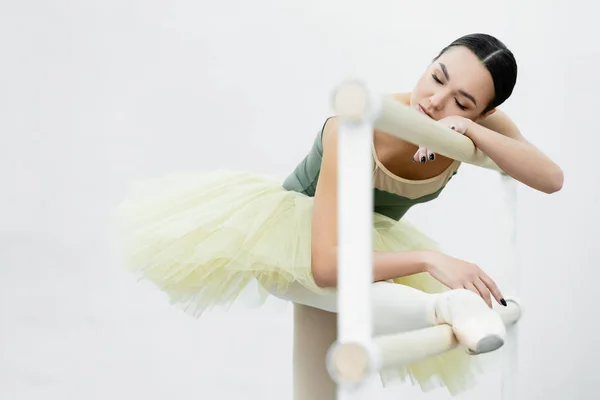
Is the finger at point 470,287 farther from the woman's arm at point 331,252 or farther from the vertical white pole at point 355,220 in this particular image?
the vertical white pole at point 355,220

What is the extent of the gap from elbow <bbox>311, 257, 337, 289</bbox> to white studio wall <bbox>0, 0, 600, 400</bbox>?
119 cm

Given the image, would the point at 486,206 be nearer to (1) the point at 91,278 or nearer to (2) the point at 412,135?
(1) the point at 91,278

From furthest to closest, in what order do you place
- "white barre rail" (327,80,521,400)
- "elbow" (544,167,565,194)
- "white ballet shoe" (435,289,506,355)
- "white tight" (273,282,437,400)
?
"white tight" (273,282,437,400), "elbow" (544,167,565,194), "white ballet shoe" (435,289,506,355), "white barre rail" (327,80,521,400)

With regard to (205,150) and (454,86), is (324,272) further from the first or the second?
(205,150)

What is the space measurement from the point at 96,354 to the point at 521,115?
1.32 metres

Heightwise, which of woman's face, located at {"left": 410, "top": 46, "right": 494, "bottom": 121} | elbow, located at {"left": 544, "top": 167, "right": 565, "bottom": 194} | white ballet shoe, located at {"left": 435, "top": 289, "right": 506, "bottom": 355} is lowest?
white ballet shoe, located at {"left": 435, "top": 289, "right": 506, "bottom": 355}

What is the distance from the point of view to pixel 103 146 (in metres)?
2.12

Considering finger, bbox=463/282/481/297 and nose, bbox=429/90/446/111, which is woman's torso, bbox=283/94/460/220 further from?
finger, bbox=463/282/481/297

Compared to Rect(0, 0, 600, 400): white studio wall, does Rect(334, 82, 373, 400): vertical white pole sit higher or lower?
lower

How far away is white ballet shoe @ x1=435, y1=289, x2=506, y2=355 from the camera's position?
0.74 m

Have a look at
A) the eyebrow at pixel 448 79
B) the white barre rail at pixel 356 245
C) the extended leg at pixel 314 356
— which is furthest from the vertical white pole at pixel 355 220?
the extended leg at pixel 314 356

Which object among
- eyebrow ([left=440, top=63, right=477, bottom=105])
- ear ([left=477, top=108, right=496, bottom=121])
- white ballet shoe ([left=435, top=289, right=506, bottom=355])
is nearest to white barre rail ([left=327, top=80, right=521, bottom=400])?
white ballet shoe ([left=435, top=289, right=506, bottom=355])

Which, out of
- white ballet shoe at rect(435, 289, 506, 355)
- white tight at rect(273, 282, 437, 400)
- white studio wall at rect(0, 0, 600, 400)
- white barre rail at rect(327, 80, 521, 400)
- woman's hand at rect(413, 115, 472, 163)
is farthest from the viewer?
white studio wall at rect(0, 0, 600, 400)

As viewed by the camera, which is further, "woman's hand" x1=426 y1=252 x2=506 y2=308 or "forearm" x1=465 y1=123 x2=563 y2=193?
"forearm" x1=465 y1=123 x2=563 y2=193
